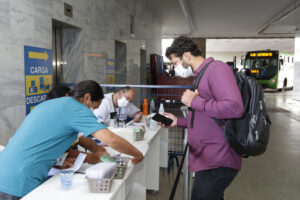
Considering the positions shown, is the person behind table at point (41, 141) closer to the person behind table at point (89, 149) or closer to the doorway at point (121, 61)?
the person behind table at point (89, 149)

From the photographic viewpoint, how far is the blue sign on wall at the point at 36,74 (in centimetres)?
343

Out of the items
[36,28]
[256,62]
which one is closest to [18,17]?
[36,28]

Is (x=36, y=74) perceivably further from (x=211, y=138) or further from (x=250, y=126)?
(x=250, y=126)

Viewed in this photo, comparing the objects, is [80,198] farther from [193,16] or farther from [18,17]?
[193,16]

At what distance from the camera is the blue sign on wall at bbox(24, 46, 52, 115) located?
343 centimetres

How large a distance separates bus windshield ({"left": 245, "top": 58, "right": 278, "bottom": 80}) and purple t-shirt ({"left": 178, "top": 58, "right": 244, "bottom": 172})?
1643cm

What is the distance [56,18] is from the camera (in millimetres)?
4023

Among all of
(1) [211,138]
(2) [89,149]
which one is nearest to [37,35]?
(2) [89,149]

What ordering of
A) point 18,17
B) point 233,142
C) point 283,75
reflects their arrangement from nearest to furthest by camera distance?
point 233,142, point 18,17, point 283,75

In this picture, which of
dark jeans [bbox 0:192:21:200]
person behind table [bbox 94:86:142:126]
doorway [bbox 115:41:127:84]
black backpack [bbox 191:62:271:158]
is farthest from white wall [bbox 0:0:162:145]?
black backpack [bbox 191:62:271:158]

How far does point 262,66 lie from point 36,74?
16.3 meters

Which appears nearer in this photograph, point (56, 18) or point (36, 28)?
point (36, 28)

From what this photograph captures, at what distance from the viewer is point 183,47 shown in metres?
1.79

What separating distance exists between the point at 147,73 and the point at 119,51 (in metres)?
3.26
